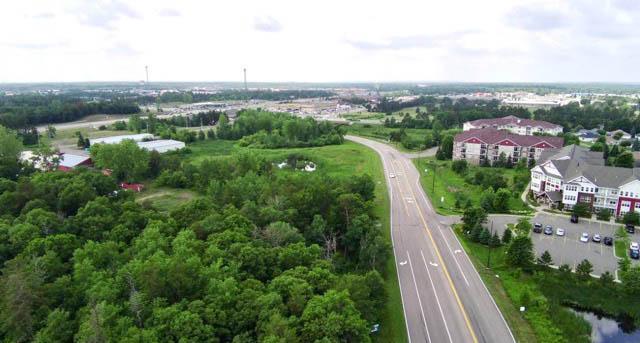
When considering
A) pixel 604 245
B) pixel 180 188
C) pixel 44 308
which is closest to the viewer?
→ pixel 44 308

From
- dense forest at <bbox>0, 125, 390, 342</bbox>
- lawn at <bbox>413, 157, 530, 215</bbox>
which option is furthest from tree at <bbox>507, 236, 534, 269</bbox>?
lawn at <bbox>413, 157, 530, 215</bbox>

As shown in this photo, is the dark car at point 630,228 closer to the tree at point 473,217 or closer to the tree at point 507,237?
the tree at point 507,237

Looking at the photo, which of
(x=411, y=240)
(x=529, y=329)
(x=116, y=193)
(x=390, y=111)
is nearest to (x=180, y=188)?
(x=116, y=193)

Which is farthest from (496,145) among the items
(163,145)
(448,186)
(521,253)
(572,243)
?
(163,145)

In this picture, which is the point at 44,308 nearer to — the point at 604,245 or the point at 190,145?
the point at 604,245

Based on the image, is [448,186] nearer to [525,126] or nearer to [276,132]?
[276,132]

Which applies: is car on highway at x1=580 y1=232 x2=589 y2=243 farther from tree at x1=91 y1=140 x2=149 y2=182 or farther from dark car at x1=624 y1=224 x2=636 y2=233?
tree at x1=91 y1=140 x2=149 y2=182
